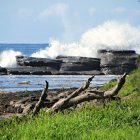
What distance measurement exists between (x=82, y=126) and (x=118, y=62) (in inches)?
4552

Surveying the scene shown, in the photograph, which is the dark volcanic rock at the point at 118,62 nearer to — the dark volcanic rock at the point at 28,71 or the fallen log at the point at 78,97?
the dark volcanic rock at the point at 28,71

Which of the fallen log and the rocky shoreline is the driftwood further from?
the rocky shoreline

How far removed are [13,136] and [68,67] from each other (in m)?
118

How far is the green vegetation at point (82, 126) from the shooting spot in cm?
1691

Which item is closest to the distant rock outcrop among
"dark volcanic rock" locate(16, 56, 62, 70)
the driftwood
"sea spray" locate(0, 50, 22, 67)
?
"dark volcanic rock" locate(16, 56, 62, 70)

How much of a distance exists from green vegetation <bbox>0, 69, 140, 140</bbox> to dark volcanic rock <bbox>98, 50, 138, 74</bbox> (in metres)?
107

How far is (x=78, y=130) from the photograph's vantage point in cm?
1836

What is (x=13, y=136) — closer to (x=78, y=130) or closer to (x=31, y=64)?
(x=78, y=130)

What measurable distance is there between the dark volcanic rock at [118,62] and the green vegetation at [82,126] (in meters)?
107

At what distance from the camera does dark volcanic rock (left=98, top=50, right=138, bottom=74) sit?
131m

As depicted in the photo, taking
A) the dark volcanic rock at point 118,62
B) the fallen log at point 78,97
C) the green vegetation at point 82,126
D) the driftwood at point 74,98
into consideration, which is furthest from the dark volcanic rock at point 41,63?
the green vegetation at point 82,126

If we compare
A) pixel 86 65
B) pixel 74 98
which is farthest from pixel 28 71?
pixel 74 98

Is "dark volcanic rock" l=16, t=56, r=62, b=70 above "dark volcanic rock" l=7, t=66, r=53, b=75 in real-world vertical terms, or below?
above

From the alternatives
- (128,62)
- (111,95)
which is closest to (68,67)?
(128,62)
